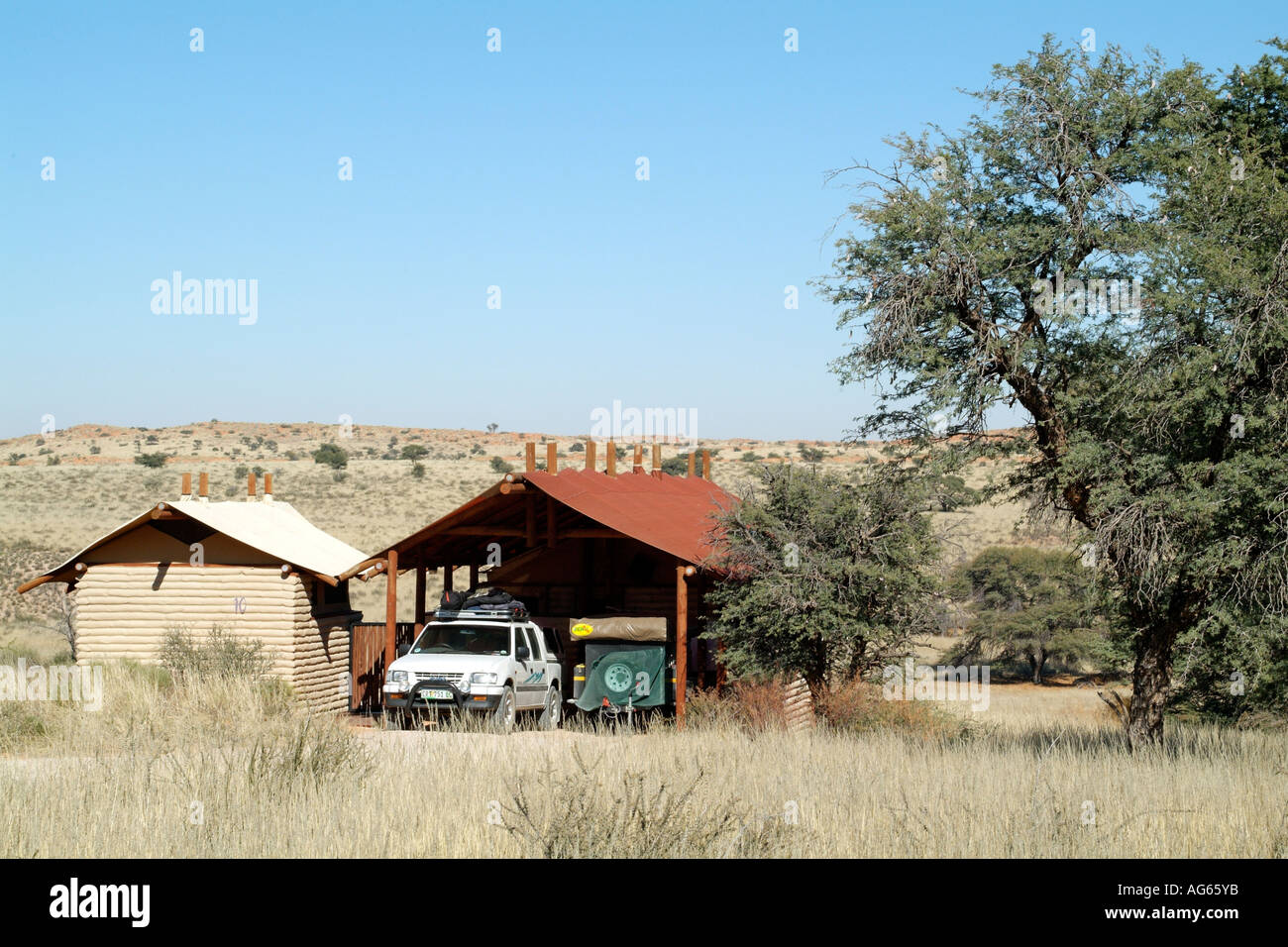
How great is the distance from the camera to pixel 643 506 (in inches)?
845

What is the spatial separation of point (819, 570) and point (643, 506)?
16.0 ft

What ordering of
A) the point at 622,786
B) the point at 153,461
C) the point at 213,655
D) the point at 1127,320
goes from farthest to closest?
the point at 153,461
the point at 213,655
the point at 1127,320
the point at 622,786

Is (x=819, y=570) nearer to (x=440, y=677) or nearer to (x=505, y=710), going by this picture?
(x=505, y=710)

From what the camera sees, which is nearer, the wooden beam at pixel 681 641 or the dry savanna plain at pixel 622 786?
the dry savanna plain at pixel 622 786

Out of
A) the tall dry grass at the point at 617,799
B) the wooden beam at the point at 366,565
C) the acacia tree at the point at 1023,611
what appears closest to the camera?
the tall dry grass at the point at 617,799

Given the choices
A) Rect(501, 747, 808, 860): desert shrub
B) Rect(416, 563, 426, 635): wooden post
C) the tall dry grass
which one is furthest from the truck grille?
Rect(501, 747, 808, 860): desert shrub

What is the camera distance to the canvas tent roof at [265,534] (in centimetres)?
2161

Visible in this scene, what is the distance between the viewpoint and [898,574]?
1708cm

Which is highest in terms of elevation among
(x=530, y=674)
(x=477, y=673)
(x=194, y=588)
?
(x=194, y=588)

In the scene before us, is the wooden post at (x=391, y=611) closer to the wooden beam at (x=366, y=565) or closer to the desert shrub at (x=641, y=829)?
the wooden beam at (x=366, y=565)

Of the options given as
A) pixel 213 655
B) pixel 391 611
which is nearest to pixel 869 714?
pixel 391 611

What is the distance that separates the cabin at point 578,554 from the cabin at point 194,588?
3.32 feet

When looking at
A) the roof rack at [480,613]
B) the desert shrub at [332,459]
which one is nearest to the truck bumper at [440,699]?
the roof rack at [480,613]
